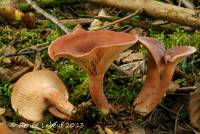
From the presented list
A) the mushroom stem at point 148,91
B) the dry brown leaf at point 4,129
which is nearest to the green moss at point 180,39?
the mushroom stem at point 148,91

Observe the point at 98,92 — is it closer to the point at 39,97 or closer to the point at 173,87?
the point at 39,97

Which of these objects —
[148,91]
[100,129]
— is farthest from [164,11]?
[100,129]

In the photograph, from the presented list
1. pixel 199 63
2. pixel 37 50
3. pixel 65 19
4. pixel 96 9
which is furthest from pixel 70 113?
pixel 96 9

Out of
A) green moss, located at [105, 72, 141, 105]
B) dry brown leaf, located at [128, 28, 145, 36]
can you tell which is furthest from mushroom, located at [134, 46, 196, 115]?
dry brown leaf, located at [128, 28, 145, 36]

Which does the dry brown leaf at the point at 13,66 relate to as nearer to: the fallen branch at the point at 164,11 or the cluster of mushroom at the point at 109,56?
the cluster of mushroom at the point at 109,56

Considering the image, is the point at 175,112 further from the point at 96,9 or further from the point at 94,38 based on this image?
the point at 96,9

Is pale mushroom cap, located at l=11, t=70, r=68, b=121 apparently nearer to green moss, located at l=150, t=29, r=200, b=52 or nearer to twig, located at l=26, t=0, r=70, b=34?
twig, located at l=26, t=0, r=70, b=34
